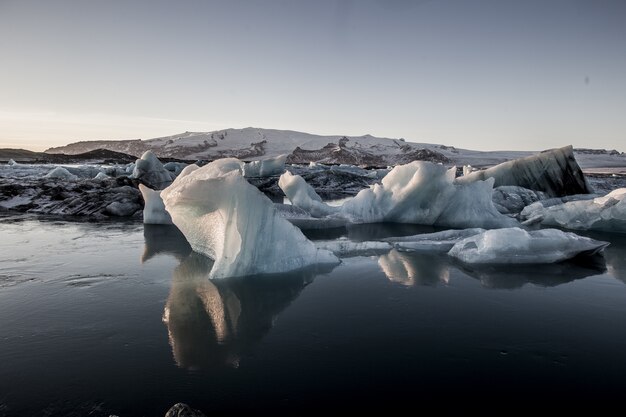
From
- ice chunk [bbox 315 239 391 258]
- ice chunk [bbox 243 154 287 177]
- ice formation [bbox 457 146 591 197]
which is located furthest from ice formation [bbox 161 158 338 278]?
ice chunk [bbox 243 154 287 177]

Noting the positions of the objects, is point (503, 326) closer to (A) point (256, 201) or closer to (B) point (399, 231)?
(A) point (256, 201)

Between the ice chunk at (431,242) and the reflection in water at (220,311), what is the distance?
2.26m

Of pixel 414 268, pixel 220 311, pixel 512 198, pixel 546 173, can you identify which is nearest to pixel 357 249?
pixel 414 268

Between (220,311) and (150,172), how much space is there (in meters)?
13.4

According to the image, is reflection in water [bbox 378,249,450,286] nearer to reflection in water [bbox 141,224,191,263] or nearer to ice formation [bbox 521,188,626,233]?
reflection in water [bbox 141,224,191,263]

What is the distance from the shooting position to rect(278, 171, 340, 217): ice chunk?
385 inches

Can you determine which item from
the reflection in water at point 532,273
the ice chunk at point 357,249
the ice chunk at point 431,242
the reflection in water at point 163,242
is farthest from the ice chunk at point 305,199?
Answer: the reflection in water at point 532,273

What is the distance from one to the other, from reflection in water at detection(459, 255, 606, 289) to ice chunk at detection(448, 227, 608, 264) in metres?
0.14

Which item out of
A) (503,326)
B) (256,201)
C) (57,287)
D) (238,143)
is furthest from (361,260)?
(238,143)

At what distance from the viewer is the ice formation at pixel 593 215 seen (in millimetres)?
8625

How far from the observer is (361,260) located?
5426 mm

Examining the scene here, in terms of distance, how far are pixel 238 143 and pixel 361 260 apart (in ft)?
265

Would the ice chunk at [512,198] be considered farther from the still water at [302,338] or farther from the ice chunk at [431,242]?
the still water at [302,338]

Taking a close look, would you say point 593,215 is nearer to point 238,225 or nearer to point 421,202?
point 421,202
